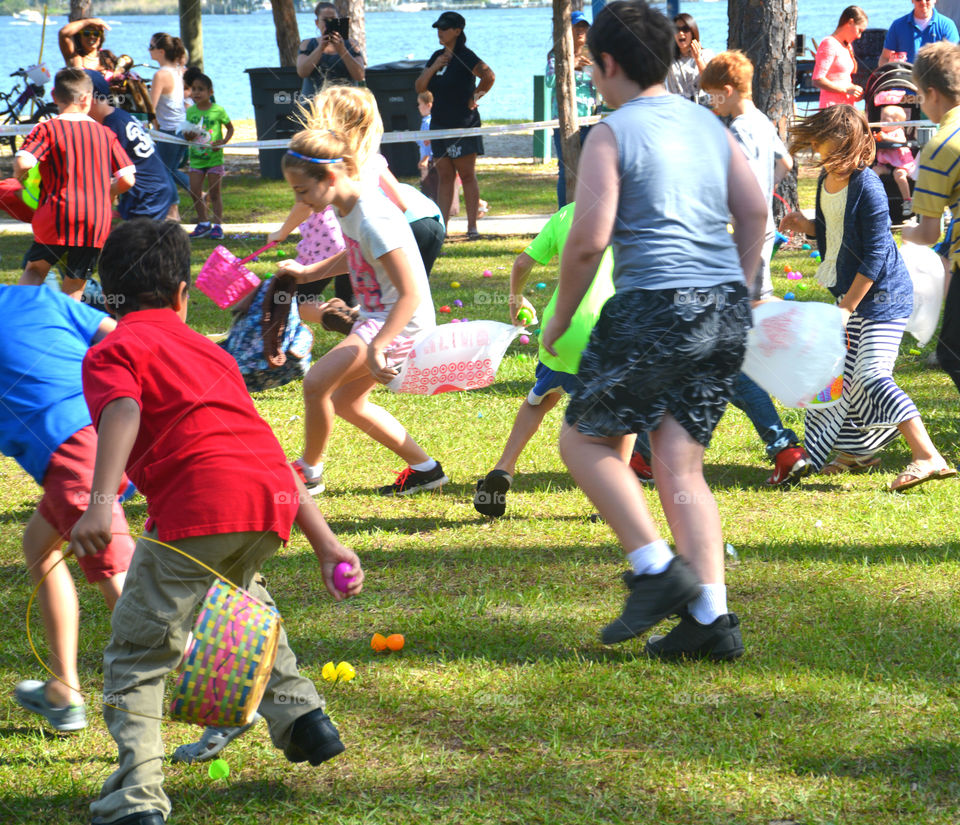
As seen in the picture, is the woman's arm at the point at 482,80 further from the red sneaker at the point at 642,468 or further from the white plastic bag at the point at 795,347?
the white plastic bag at the point at 795,347

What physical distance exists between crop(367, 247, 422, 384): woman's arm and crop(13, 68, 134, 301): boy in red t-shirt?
3.26 m

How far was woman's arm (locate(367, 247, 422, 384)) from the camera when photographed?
14.5 feet

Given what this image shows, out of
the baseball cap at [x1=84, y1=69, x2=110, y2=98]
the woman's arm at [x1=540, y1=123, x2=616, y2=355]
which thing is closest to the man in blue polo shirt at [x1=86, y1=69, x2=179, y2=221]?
the baseball cap at [x1=84, y1=69, x2=110, y2=98]

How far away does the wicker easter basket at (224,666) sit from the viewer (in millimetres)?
2543

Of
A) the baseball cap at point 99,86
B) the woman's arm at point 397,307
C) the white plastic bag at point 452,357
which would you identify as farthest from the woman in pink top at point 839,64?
the woman's arm at point 397,307

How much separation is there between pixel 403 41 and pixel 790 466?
69252 millimetres

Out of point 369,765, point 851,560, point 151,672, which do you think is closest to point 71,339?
point 151,672

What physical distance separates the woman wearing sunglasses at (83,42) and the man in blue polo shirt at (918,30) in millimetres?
8349

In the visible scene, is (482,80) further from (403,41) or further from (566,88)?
(403,41)

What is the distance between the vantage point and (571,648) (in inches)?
145

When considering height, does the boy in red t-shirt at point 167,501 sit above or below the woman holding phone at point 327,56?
below

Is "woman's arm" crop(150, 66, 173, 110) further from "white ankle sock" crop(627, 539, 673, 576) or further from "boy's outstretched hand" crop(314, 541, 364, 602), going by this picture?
"boy's outstretched hand" crop(314, 541, 364, 602)

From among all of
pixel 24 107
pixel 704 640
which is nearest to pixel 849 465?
pixel 704 640

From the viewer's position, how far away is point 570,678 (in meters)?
3.48
